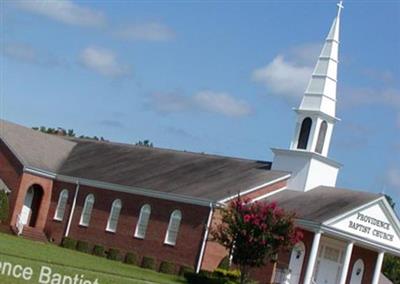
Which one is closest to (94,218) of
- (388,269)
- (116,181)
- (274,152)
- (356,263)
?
(116,181)

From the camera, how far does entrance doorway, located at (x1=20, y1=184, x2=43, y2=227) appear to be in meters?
59.5

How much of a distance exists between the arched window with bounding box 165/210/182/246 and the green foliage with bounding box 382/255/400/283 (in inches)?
1152

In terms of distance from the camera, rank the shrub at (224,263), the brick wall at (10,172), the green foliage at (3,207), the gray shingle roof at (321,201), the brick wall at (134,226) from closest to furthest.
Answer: the shrub at (224,263) → the gray shingle roof at (321,201) → the brick wall at (134,226) → the green foliage at (3,207) → the brick wall at (10,172)

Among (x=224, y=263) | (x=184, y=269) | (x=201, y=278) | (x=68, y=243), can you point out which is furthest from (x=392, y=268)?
(x=201, y=278)

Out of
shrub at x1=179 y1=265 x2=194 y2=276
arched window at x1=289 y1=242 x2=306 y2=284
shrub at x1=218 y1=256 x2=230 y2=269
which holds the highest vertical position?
arched window at x1=289 y1=242 x2=306 y2=284

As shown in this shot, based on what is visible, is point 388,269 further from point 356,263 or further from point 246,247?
point 246,247

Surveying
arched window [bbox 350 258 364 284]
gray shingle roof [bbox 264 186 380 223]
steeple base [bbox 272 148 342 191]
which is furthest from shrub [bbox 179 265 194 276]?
arched window [bbox 350 258 364 284]

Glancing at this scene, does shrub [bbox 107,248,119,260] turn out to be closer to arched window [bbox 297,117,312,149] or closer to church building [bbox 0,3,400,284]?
church building [bbox 0,3,400,284]

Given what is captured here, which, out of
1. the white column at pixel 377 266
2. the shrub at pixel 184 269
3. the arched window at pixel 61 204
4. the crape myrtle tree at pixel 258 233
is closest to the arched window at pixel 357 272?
the white column at pixel 377 266

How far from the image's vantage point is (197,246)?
47.4 meters

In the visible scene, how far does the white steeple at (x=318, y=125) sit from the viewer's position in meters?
51.3

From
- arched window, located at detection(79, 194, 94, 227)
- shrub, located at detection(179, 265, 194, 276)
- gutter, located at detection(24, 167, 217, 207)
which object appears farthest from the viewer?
arched window, located at detection(79, 194, 94, 227)

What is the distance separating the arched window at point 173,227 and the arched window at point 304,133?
801 centimetres

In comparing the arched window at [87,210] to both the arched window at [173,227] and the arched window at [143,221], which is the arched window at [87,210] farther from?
the arched window at [173,227]
